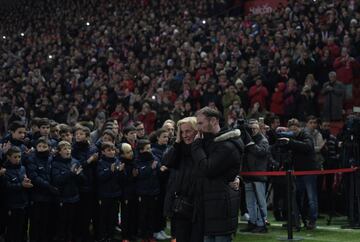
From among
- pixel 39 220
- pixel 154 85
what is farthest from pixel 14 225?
pixel 154 85

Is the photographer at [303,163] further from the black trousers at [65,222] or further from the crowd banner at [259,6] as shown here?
the crowd banner at [259,6]

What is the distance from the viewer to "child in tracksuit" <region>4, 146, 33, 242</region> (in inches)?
395

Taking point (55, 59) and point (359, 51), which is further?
point (55, 59)

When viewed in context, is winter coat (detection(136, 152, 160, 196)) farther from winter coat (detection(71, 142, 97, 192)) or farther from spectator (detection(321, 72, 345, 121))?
spectator (detection(321, 72, 345, 121))

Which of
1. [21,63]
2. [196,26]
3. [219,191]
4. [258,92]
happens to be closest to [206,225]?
[219,191]

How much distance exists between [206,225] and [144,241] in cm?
407

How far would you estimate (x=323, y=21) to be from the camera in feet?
62.0

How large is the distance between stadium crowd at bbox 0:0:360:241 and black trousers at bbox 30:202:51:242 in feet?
0.09

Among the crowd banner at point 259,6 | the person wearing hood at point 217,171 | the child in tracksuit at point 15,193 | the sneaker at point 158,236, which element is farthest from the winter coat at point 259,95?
the person wearing hood at point 217,171

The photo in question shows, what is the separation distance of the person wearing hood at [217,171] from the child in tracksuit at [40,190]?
3.79 meters

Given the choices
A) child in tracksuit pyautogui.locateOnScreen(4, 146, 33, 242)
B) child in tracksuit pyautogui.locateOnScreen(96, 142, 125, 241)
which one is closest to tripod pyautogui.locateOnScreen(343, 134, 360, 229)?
child in tracksuit pyautogui.locateOnScreen(96, 142, 125, 241)

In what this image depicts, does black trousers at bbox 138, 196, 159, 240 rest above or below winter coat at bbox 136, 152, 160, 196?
below

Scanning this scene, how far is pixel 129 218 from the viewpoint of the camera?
1119 centimetres

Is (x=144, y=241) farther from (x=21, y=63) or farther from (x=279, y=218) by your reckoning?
(x=21, y=63)
